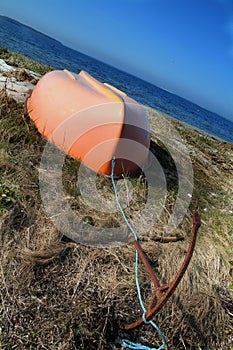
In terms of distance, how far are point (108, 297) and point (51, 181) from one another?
1.37m

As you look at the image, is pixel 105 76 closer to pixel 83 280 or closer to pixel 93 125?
pixel 93 125

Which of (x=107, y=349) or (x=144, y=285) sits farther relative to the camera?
(x=144, y=285)

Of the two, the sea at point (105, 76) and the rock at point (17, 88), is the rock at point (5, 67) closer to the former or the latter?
the rock at point (17, 88)

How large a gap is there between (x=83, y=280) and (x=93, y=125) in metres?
1.69

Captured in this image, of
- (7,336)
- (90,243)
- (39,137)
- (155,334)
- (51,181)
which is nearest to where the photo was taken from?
Result: (7,336)

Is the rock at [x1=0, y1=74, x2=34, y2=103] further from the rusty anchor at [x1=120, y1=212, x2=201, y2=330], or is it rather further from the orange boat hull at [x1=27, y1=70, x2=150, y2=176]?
the rusty anchor at [x1=120, y1=212, x2=201, y2=330]

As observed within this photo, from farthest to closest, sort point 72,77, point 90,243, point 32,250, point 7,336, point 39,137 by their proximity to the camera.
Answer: point 72,77 < point 39,137 < point 90,243 < point 32,250 < point 7,336

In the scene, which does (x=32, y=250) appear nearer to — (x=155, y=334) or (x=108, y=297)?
(x=108, y=297)

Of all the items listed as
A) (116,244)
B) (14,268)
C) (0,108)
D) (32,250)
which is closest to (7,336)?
(14,268)

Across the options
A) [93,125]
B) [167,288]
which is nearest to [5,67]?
[93,125]

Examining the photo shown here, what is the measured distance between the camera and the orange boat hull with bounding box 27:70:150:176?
3275mm

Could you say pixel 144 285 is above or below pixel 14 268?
above

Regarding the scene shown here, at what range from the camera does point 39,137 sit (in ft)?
11.9

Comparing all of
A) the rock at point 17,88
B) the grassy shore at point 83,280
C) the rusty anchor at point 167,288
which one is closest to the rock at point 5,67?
the rock at point 17,88
